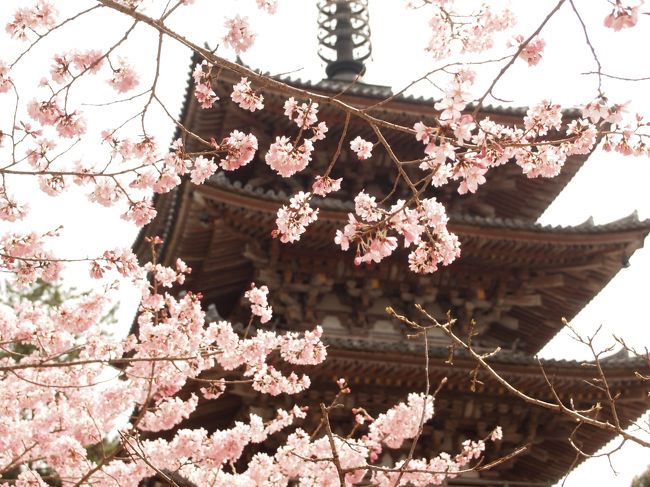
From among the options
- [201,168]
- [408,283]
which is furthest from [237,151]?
[408,283]

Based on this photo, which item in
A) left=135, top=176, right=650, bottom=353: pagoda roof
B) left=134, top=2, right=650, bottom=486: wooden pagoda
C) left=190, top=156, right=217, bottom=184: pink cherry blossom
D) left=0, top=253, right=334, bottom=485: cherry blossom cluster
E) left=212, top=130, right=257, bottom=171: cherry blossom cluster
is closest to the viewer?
left=212, top=130, right=257, bottom=171: cherry blossom cluster

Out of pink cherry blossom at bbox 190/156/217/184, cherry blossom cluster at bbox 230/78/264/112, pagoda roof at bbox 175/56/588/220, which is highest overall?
pagoda roof at bbox 175/56/588/220

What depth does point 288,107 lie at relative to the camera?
213 inches

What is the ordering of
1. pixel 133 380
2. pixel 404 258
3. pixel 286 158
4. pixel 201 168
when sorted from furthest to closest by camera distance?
1. pixel 404 258
2. pixel 133 380
3. pixel 201 168
4. pixel 286 158

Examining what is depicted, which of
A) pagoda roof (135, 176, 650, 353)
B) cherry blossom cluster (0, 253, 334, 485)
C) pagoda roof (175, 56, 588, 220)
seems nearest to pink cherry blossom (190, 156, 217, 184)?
cherry blossom cluster (0, 253, 334, 485)

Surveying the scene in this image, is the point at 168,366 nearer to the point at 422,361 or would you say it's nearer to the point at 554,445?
the point at 422,361

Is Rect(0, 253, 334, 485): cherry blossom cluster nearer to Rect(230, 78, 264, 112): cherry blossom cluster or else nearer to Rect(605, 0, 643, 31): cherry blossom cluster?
Rect(230, 78, 264, 112): cherry blossom cluster

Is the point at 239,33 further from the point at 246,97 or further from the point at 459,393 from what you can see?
the point at 459,393

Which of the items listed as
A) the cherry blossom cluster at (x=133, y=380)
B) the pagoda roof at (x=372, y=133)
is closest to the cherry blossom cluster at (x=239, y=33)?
the cherry blossom cluster at (x=133, y=380)

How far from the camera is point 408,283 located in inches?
428

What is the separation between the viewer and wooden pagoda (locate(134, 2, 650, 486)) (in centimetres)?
964

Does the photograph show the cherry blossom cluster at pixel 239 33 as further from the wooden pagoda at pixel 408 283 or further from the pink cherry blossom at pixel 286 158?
the wooden pagoda at pixel 408 283

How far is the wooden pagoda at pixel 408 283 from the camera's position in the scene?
31.6ft

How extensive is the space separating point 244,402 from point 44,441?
→ 7.98ft
